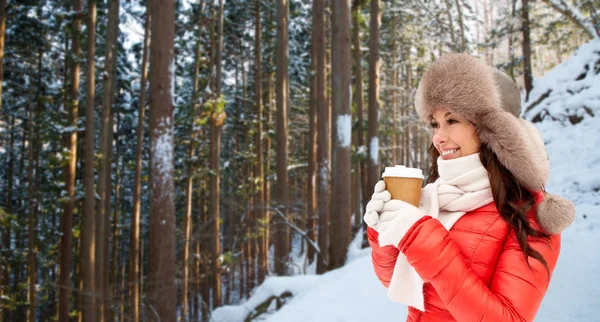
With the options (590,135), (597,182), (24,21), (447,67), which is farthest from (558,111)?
(24,21)

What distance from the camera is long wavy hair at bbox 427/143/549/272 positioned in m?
1.40

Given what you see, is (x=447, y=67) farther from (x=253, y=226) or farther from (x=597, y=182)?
(x=253, y=226)

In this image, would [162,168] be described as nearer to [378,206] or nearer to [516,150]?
[378,206]

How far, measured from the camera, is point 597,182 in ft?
19.5

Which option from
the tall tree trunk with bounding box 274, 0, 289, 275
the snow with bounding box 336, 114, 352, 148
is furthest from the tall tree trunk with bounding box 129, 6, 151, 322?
the snow with bounding box 336, 114, 352, 148

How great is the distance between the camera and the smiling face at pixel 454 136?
164 cm

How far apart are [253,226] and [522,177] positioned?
11.5 m

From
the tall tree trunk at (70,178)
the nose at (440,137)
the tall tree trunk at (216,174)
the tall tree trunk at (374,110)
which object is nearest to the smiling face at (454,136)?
the nose at (440,137)

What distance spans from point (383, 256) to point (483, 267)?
0.42 m

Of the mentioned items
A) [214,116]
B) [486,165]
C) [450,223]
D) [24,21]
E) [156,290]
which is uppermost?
[24,21]

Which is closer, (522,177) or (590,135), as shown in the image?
(522,177)

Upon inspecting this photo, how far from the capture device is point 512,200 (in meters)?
1.52

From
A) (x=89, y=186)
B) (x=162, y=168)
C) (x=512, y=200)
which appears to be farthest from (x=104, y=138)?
(x=512, y=200)

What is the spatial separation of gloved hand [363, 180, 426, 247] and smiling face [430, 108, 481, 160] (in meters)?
0.35
